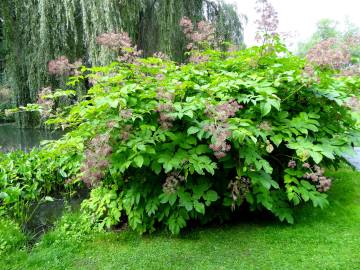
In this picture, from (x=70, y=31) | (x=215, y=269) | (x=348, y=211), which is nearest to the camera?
(x=215, y=269)

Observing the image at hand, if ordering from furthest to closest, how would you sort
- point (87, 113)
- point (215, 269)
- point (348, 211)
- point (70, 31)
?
point (70, 31)
point (348, 211)
point (87, 113)
point (215, 269)

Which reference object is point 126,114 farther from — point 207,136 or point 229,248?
point 229,248

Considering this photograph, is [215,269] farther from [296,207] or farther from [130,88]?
[130,88]

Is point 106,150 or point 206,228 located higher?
point 106,150

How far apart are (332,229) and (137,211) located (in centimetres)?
152

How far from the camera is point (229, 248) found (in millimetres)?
2297

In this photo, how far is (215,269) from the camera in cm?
204

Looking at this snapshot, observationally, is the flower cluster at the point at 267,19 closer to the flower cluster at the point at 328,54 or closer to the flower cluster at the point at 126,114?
the flower cluster at the point at 328,54

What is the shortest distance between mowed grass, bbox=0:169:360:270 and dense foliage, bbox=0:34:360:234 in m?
0.15

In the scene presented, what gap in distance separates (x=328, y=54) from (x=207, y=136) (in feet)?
3.46

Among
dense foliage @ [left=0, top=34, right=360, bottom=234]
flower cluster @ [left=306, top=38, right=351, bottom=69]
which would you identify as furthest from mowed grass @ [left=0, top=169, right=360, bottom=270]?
flower cluster @ [left=306, top=38, right=351, bottom=69]

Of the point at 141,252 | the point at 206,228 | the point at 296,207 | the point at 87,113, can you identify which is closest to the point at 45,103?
the point at 87,113

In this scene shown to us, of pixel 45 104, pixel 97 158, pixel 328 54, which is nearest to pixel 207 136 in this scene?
pixel 97 158

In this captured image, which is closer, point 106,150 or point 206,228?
point 106,150
